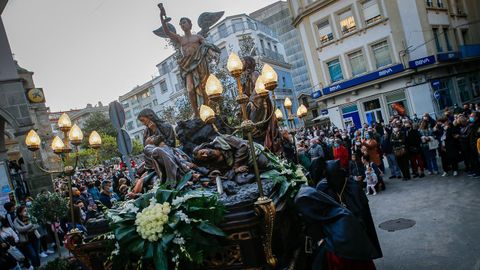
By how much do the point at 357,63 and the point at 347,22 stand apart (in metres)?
3.38

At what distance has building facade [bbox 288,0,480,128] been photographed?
23531mm

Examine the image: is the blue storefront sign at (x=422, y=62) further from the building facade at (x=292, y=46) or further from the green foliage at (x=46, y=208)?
the building facade at (x=292, y=46)

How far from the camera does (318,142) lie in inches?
506

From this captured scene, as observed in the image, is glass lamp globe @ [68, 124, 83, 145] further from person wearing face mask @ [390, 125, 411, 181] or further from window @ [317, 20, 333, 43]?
window @ [317, 20, 333, 43]

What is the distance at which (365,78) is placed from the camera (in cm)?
2547

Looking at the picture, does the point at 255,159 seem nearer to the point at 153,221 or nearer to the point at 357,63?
the point at 153,221

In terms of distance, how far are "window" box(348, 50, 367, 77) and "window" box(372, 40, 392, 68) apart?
975mm

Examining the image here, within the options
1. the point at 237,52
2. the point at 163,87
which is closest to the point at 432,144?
the point at 237,52

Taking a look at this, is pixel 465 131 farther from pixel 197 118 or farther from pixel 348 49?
pixel 348 49

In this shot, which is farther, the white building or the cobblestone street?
the white building

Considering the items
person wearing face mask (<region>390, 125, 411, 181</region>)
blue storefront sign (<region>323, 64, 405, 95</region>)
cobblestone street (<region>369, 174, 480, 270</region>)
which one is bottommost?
cobblestone street (<region>369, 174, 480, 270</region>)

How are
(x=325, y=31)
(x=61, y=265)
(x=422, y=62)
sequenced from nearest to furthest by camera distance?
(x=61, y=265) < (x=422, y=62) < (x=325, y=31)

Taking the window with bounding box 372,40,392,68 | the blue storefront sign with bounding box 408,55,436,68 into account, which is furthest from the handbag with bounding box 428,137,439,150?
the window with bounding box 372,40,392,68

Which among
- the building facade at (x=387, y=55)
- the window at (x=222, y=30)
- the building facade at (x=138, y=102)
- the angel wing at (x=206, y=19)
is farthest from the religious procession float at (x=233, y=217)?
the building facade at (x=138, y=102)
